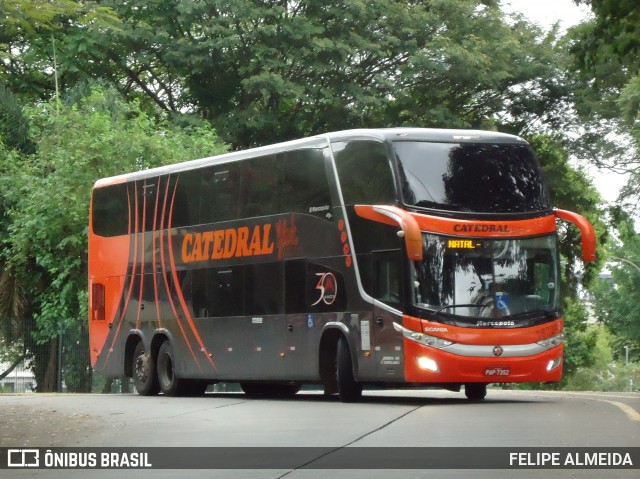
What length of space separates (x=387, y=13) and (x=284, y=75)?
10.8ft

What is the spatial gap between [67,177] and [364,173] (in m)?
16.8

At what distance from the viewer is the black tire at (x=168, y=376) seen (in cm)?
2833

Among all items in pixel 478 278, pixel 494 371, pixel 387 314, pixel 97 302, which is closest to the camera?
pixel 494 371

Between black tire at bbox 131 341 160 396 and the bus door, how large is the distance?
7067 millimetres

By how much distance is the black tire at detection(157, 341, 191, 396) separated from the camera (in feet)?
92.9

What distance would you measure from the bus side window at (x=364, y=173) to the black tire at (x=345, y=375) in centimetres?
219

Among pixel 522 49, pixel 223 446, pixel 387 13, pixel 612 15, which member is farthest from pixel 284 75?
pixel 223 446

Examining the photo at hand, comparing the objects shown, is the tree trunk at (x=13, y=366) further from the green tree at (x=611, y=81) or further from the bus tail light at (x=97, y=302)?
the green tree at (x=611, y=81)

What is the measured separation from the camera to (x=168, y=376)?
2858 cm

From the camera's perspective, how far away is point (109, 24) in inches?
614

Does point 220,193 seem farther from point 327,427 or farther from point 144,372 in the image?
point 327,427

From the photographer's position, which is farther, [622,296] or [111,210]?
[622,296]

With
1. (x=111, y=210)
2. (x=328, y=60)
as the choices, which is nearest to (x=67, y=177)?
(x=328, y=60)

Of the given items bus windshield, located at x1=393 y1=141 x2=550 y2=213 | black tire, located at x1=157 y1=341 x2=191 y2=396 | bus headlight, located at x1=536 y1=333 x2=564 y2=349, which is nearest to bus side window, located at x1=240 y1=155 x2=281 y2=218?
bus windshield, located at x1=393 y1=141 x2=550 y2=213
